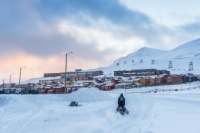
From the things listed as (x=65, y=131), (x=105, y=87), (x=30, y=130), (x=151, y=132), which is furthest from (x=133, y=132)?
(x=105, y=87)

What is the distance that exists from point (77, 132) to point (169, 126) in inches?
236

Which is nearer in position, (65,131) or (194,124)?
(65,131)

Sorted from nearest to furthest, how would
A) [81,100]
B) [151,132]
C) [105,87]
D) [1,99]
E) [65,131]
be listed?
[151,132]
[65,131]
[1,99]
[81,100]
[105,87]

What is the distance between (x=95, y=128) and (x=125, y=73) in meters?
177

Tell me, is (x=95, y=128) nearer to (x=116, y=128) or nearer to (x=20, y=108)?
(x=116, y=128)

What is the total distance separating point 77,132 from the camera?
66.4 ft

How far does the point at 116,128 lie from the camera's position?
21344 millimetres

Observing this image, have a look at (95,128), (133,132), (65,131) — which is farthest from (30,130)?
(133,132)

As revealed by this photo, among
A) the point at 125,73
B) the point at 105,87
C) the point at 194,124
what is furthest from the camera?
the point at 125,73

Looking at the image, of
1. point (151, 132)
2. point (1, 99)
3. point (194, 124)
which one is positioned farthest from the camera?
point (1, 99)

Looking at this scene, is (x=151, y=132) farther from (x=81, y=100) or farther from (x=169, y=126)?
(x=81, y=100)

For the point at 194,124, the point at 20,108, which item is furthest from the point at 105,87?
the point at 194,124

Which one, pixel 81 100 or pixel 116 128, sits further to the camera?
Answer: pixel 81 100

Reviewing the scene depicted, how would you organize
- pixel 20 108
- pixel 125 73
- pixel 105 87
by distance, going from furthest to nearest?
pixel 125 73
pixel 105 87
pixel 20 108
